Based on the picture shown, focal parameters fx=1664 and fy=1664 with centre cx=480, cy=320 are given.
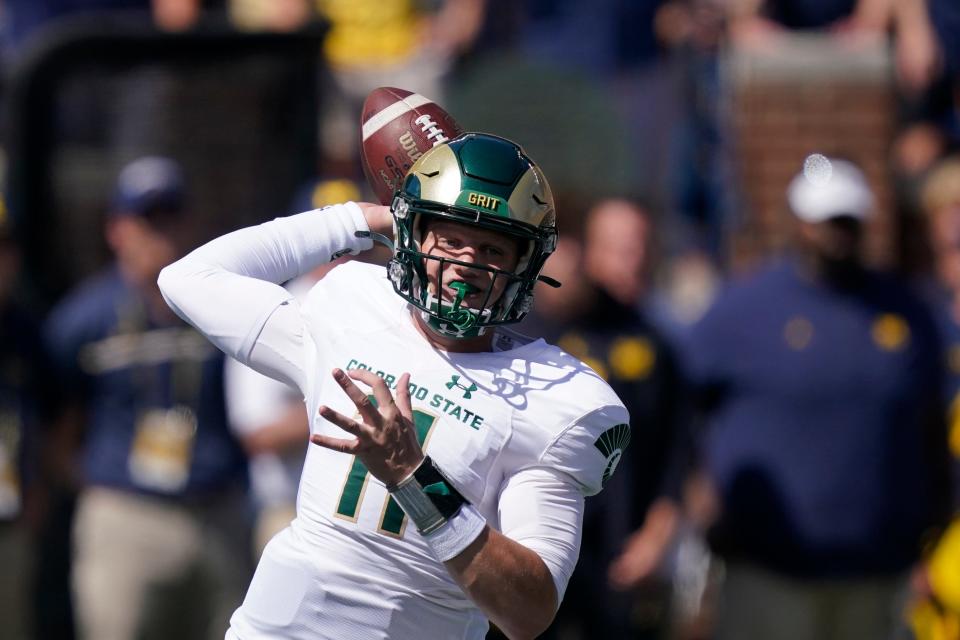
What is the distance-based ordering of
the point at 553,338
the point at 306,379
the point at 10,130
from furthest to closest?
the point at 10,130 → the point at 553,338 → the point at 306,379

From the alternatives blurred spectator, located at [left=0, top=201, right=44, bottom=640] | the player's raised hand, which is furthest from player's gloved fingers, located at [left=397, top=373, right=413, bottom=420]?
blurred spectator, located at [left=0, top=201, right=44, bottom=640]

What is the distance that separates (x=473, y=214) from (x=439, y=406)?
14.9 inches

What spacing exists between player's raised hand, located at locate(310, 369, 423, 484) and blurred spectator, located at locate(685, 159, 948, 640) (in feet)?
10.4

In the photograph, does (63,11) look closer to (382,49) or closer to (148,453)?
(382,49)

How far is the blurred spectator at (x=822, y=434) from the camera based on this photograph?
5.87 metres

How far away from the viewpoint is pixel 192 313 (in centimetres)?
339

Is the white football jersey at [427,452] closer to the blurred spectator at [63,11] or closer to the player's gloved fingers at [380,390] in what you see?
the player's gloved fingers at [380,390]

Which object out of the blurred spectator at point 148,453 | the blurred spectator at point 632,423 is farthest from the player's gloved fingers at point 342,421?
the blurred spectator at point 148,453

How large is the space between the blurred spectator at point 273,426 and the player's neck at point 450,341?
8.94 feet

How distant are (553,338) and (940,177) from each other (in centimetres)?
265

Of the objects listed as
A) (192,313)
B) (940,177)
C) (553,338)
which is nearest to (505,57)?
(940,177)

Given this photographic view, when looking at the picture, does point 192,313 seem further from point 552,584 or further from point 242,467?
point 242,467

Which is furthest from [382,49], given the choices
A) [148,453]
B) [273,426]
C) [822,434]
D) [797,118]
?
[822,434]

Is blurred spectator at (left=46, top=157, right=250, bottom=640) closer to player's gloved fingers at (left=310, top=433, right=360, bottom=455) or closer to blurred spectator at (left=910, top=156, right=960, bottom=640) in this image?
blurred spectator at (left=910, top=156, right=960, bottom=640)
